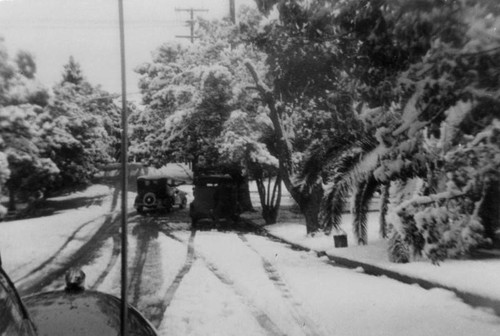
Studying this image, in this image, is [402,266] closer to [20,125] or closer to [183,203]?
[183,203]

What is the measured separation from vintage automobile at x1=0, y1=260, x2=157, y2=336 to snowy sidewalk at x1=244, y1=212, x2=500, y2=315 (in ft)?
11.3

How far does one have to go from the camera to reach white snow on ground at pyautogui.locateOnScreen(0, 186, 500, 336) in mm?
4641

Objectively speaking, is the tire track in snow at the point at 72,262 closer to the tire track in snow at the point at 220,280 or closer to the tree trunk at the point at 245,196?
the tire track in snow at the point at 220,280

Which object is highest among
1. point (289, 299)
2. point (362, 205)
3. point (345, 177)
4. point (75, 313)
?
point (345, 177)

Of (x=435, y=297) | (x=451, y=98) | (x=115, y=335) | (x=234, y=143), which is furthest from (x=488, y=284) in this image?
(x=234, y=143)

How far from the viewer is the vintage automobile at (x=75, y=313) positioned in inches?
96.1

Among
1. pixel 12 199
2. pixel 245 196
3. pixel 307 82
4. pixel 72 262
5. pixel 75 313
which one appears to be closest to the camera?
pixel 75 313

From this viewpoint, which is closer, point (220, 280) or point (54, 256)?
point (220, 280)

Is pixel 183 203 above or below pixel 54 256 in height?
above

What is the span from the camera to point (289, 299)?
5.70 meters

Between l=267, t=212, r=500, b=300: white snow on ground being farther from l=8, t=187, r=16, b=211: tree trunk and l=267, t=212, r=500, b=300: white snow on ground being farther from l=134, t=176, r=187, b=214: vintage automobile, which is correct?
l=8, t=187, r=16, b=211: tree trunk

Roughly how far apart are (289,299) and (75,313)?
349 cm

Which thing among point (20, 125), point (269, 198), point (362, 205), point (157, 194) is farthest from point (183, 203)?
point (20, 125)

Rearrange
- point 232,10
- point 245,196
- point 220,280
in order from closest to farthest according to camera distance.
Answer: point 232,10 → point 220,280 → point 245,196
